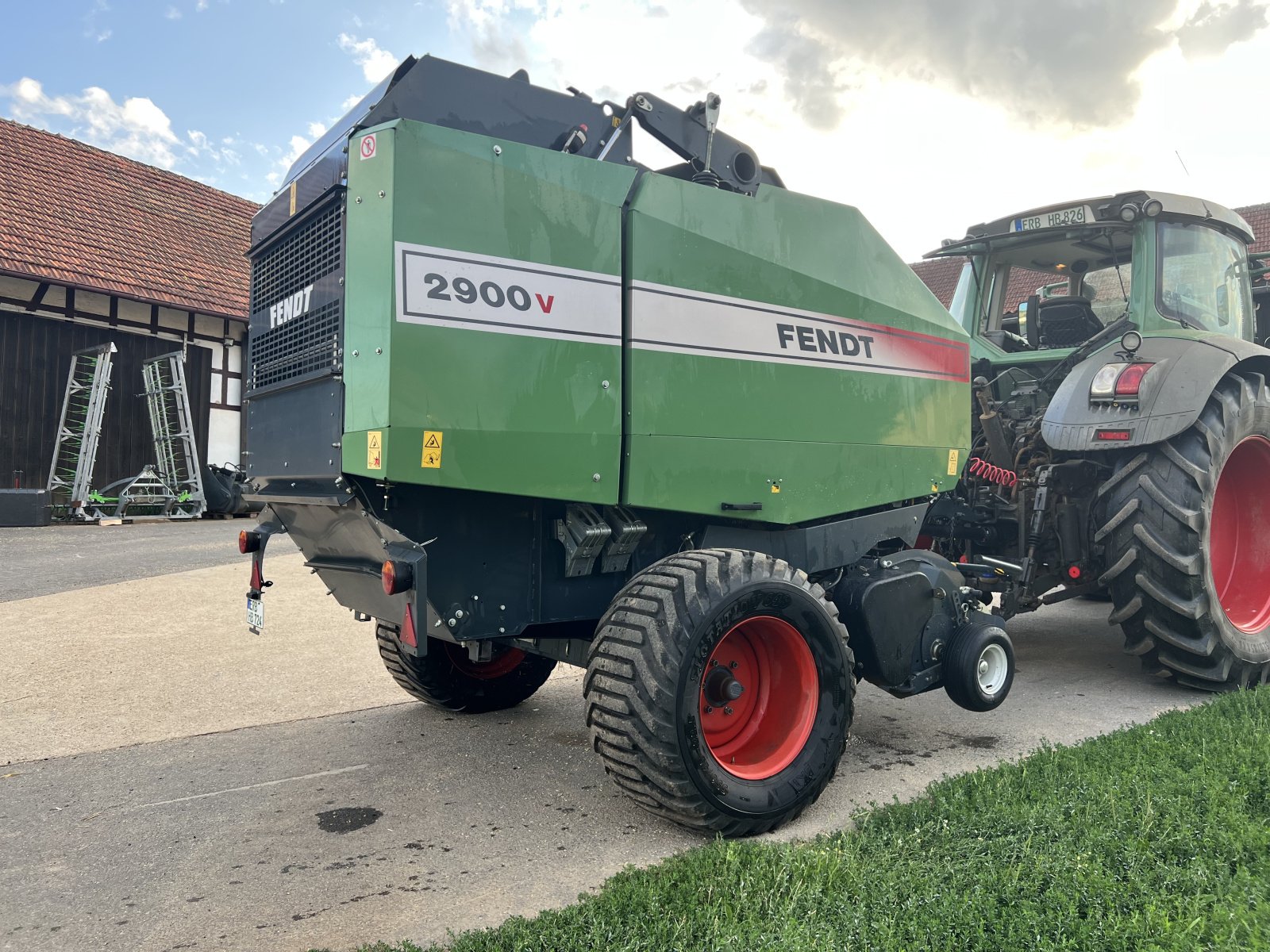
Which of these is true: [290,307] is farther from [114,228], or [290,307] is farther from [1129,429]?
[114,228]

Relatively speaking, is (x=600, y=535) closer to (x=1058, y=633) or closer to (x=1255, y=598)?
(x=1255, y=598)

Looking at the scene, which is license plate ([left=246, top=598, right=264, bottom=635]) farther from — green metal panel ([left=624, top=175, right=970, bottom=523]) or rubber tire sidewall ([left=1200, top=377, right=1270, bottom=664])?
rubber tire sidewall ([left=1200, top=377, right=1270, bottom=664])

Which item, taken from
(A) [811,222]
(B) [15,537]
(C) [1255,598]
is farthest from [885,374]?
(B) [15,537]

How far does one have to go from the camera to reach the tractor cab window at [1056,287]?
17.6 feet

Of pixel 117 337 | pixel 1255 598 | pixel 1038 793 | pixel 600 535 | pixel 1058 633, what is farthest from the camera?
pixel 117 337

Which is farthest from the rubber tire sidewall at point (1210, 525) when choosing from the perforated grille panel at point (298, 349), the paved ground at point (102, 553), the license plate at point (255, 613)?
the paved ground at point (102, 553)

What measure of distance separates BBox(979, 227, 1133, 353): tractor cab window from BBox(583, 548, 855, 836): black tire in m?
3.23

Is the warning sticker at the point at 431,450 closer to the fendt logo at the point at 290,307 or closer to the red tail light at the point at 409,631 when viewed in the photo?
the red tail light at the point at 409,631

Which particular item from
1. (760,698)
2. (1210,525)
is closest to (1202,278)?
(1210,525)

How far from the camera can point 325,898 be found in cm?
253

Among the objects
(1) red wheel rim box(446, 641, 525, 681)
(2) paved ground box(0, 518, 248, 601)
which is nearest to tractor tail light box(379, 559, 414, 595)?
(1) red wheel rim box(446, 641, 525, 681)

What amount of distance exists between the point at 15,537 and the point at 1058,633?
11.2m

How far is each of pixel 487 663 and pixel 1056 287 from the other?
14.8ft

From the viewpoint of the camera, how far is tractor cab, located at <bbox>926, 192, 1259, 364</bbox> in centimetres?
508
